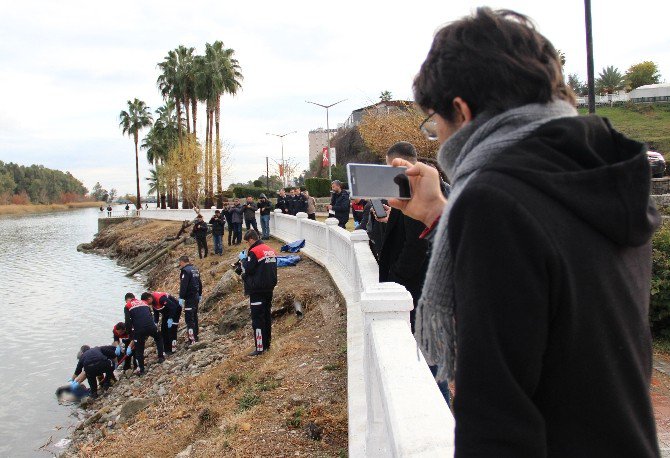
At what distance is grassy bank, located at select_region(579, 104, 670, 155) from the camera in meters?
49.7

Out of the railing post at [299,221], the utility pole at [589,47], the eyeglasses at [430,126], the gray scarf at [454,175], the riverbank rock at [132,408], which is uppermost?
the utility pole at [589,47]

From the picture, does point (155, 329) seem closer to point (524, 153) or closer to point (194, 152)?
point (524, 153)

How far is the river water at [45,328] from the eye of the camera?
41.9 ft

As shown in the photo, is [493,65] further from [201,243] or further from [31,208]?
[31,208]

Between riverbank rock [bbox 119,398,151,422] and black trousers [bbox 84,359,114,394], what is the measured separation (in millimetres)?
3113

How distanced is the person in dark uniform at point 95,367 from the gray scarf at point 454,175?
45.5 ft

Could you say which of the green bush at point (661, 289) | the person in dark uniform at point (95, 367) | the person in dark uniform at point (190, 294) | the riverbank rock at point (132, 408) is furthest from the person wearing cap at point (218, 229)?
the green bush at point (661, 289)

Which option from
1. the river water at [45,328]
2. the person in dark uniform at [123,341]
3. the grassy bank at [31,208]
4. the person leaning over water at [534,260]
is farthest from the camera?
the grassy bank at [31,208]

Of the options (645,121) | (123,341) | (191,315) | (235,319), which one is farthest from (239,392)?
(645,121)

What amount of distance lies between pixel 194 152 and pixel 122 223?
11.3 m

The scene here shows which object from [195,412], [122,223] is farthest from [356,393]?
[122,223]

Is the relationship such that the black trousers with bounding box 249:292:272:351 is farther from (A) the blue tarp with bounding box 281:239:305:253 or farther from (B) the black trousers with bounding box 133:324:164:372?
(A) the blue tarp with bounding box 281:239:305:253

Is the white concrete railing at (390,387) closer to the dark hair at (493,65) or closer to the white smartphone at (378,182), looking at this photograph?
the white smartphone at (378,182)

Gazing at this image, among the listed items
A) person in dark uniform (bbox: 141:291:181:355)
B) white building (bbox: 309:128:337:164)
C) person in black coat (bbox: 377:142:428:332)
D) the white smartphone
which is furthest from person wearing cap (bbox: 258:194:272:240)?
white building (bbox: 309:128:337:164)
